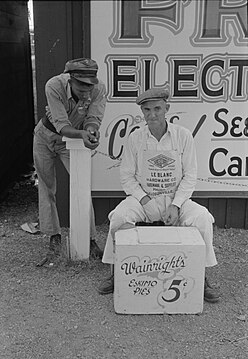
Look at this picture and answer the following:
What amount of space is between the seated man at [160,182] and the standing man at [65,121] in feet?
0.89

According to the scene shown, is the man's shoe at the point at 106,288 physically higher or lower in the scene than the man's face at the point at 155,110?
lower

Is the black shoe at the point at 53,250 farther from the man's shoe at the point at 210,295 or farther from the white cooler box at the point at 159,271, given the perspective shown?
the man's shoe at the point at 210,295

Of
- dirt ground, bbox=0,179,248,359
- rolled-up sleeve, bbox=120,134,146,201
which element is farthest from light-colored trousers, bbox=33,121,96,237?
rolled-up sleeve, bbox=120,134,146,201

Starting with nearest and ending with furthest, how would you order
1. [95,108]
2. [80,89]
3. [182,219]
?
1. [80,89]
2. [182,219]
3. [95,108]

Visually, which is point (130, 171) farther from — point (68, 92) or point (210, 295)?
point (210, 295)

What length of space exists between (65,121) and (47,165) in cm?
42

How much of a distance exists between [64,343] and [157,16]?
6.96ft

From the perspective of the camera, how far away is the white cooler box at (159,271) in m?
2.42

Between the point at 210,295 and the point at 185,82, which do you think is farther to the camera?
the point at 185,82

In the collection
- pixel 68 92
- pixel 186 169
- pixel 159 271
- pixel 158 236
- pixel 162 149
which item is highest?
pixel 68 92

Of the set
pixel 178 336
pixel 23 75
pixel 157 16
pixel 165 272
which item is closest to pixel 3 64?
pixel 23 75

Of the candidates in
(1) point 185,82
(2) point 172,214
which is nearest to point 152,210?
(2) point 172,214

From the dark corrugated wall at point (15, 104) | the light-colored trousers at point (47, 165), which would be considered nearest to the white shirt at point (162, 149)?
the light-colored trousers at point (47, 165)

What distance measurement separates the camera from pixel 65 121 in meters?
2.69
